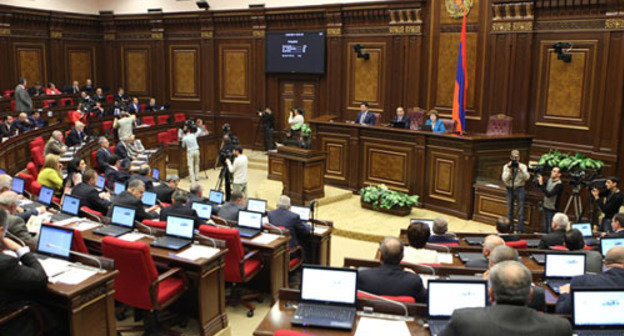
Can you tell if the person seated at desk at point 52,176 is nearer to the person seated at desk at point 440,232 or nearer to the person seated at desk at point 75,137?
the person seated at desk at point 75,137

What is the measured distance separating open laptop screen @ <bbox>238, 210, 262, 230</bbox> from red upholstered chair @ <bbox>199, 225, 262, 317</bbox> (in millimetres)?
384

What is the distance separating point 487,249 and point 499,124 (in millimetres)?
7042

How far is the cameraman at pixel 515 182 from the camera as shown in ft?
→ 26.8

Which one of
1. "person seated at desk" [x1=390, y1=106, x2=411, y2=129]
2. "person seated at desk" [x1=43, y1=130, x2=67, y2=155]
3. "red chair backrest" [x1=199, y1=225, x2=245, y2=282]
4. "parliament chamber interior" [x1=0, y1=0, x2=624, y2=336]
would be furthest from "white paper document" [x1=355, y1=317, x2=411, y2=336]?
"person seated at desk" [x1=390, y1=106, x2=411, y2=129]

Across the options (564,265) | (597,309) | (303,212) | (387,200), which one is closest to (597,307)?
(597,309)

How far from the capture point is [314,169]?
10031 millimetres

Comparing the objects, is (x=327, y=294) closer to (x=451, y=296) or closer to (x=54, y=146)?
(x=451, y=296)

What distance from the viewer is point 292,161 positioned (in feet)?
33.1

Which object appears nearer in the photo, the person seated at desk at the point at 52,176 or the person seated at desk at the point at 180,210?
the person seated at desk at the point at 180,210

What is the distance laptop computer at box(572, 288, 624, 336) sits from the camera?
133 inches

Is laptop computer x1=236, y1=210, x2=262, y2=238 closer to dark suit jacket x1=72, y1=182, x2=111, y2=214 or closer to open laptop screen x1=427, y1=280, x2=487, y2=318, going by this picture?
dark suit jacket x1=72, y1=182, x2=111, y2=214

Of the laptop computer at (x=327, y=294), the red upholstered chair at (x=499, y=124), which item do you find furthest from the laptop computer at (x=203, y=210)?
the red upholstered chair at (x=499, y=124)

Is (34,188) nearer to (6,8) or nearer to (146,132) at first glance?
(146,132)

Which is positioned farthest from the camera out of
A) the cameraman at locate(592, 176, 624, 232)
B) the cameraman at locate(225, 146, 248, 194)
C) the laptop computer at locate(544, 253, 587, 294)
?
the cameraman at locate(225, 146, 248, 194)
